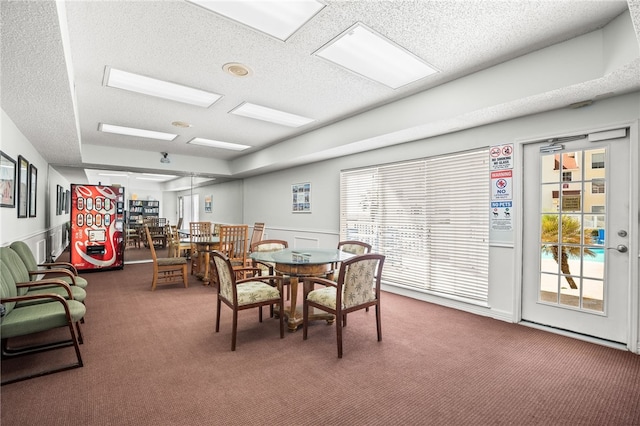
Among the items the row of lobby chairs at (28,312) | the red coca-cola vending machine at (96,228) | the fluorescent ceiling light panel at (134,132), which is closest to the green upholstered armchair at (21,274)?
the row of lobby chairs at (28,312)

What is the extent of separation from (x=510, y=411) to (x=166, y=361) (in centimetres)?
259

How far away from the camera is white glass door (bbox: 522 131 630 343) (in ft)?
9.37

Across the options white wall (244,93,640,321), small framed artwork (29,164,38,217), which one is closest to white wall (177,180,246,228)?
white wall (244,93,640,321)

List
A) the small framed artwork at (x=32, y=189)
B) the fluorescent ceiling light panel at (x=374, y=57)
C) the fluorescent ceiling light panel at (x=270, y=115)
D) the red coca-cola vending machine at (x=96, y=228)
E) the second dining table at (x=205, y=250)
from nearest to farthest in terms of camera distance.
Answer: the fluorescent ceiling light panel at (x=374, y=57), the fluorescent ceiling light panel at (x=270, y=115), the small framed artwork at (x=32, y=189), the second dining table at (x=205, y=250), the red coca-cola vending machine at (x=96, y=228)

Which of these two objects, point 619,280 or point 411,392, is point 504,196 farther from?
point 411,392

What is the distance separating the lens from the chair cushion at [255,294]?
292 cm

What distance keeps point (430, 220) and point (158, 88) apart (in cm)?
383

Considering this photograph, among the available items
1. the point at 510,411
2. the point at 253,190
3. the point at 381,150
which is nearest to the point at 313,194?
the point at 381,150

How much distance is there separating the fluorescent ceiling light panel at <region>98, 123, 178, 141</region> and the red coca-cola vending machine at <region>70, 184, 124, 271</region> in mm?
1888

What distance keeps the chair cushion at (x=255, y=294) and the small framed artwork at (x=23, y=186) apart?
3.03 m

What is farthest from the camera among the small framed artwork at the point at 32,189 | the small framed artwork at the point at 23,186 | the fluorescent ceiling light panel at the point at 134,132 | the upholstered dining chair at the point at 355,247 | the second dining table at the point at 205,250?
the second dining table at the point at 205,250

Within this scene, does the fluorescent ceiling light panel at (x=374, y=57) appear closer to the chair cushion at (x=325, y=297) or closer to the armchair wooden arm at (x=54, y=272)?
the chair cushion at (x=325, y=297)

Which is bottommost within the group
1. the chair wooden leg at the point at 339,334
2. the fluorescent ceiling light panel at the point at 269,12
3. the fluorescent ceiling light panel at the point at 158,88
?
the chair wooden leg at the point at 339,334

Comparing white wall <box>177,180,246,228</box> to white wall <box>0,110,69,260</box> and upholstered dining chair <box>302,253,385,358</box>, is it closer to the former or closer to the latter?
white wall <box>0,110,69,260</box>
